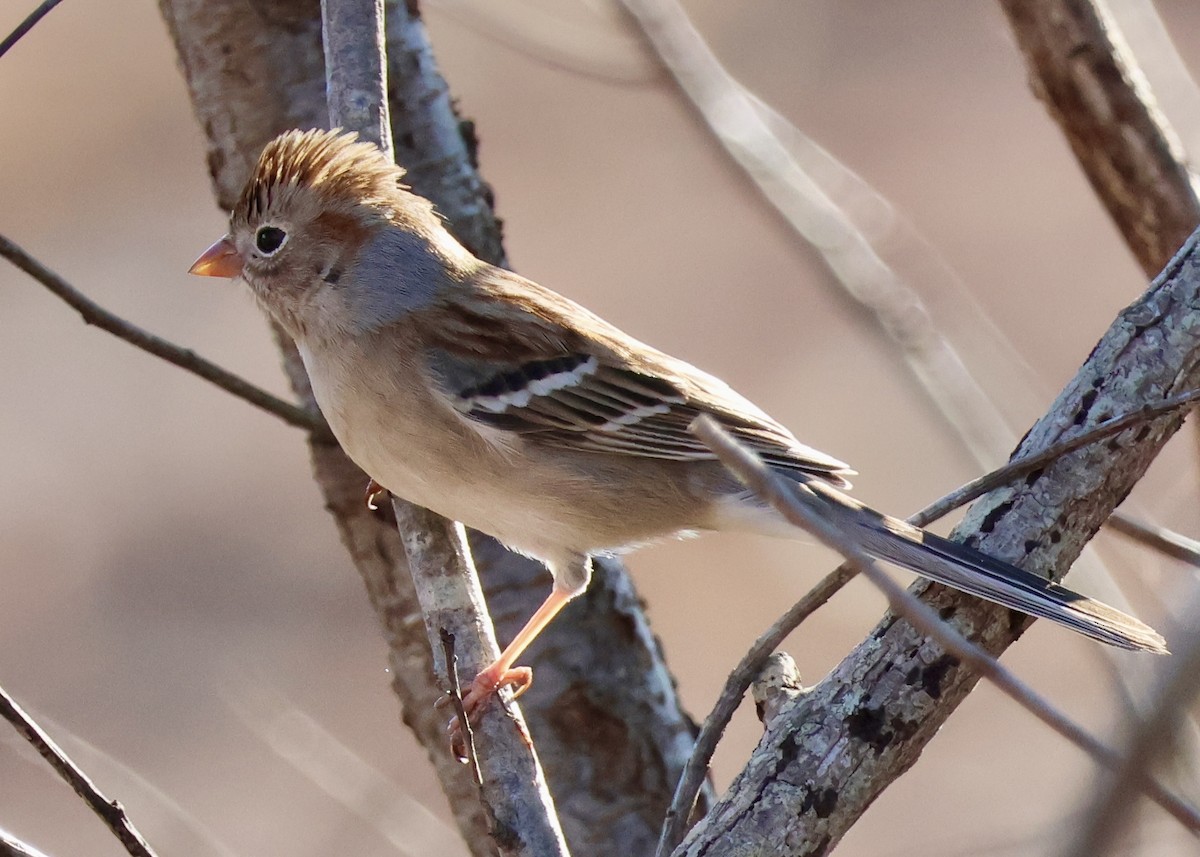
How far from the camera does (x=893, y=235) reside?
318 cm

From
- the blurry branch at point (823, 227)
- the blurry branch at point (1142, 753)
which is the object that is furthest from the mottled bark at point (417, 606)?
the blurry branch at point (1142, 753)

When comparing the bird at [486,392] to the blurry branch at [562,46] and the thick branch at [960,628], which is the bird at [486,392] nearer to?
the blurry branch at [562,46]

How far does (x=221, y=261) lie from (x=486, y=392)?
2.80 feet

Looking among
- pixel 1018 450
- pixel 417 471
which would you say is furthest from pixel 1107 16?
pixel 417 471

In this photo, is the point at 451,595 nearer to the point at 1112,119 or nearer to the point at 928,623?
the point at 928,623

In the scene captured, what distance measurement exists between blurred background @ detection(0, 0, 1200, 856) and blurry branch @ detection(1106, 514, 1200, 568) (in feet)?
0.41

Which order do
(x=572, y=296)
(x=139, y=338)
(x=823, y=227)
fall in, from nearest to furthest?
(x=823, y=227) < (x=139, y=338) < (x=572, y=296)

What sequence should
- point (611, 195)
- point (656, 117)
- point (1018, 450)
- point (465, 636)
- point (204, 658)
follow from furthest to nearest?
point (656, 117) < point (611, 195) < point (204, 658) < point (465, 636) < point (1018, 450)

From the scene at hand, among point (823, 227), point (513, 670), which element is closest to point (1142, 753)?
point (823, 227)

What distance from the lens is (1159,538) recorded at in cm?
249

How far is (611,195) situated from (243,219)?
21.6ft

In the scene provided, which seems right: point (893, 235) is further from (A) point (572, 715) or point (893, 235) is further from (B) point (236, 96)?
(B) point (236, 96)

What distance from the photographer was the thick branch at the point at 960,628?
7.11ft

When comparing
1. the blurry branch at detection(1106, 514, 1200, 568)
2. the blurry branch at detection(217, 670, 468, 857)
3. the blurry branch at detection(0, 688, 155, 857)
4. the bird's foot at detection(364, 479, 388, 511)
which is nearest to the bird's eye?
the bird's foot at detection(364, 479, 388, 511)
